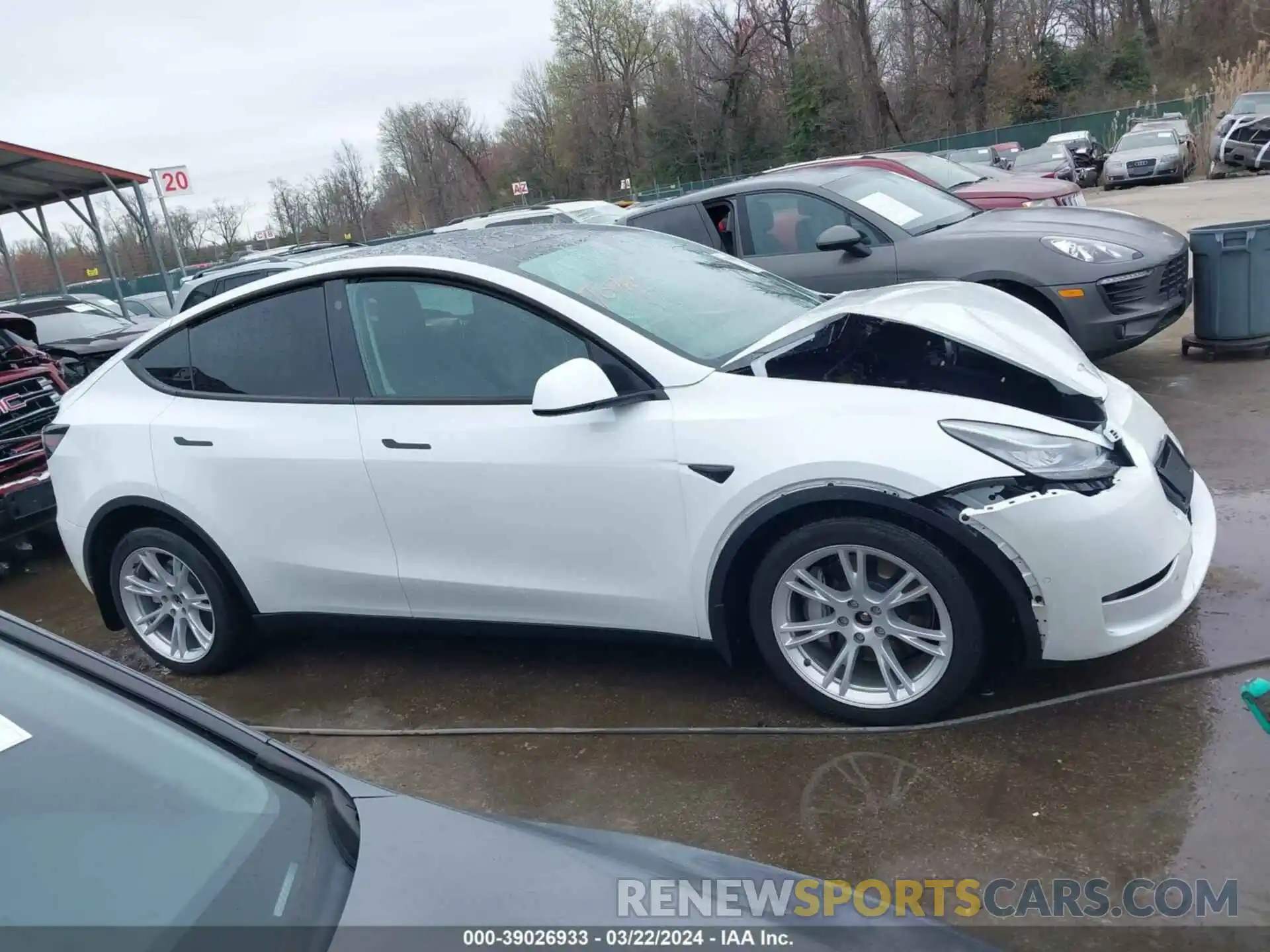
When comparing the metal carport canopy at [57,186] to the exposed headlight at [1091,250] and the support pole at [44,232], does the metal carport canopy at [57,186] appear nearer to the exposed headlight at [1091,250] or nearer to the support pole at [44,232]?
the support pole at [44,232]

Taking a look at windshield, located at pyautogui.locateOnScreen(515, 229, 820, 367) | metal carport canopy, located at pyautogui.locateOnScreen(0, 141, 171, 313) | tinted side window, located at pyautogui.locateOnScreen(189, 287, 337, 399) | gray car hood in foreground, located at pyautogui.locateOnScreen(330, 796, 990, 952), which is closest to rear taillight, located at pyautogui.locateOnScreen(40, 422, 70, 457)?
tinted side window, located at pyautogui.locateOnScreen(189, 287, 337, 399)

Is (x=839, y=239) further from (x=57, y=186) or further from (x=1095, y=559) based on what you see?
(x=57, y=186)

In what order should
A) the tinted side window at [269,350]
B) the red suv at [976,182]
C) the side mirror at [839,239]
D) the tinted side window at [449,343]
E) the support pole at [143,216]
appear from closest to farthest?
the tinted side window at [449,343] → the tinted side window at [269,350] → the side mirror at [839,239] → the red suv at [976,182] → the support pole at [143,216]

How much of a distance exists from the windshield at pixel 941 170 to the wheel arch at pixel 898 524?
7953 millimetres

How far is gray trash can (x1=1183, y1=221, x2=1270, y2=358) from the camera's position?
6629 millimetres

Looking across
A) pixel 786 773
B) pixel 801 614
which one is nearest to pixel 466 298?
pixel 801 614

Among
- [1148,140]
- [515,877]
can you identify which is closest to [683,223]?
[515,877]

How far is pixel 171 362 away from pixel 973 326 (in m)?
3.21

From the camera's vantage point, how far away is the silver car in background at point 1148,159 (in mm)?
25719

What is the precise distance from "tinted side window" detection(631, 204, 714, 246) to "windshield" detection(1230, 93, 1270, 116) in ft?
70.7

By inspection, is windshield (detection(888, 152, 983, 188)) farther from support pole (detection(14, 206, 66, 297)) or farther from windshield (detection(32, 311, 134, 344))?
support pole (detection(14, 206, 66, 297))

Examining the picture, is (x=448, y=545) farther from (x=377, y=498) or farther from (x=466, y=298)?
(x=466, y=298)

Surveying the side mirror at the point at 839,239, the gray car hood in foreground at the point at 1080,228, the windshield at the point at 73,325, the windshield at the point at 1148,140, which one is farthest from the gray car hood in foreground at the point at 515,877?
the windshield at the point at 1148,140

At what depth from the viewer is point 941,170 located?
10.8 m
